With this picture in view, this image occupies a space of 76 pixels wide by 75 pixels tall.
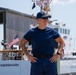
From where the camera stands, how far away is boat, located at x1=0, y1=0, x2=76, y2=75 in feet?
30.7

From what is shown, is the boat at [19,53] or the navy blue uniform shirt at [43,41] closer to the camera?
the navy blue uniform shirt at [43,41]

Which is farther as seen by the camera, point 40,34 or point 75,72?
point 75,72

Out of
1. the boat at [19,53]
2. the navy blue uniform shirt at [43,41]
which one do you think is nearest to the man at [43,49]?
the navy blue uniform shirt at [43,41]

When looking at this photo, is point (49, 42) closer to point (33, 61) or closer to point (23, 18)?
point (33, 61)

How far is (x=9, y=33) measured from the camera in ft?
112

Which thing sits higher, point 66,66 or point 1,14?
point 1,14

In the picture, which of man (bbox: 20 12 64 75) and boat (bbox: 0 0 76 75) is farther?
boat (bbox: 0 0 76 75)

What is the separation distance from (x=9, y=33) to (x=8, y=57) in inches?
904

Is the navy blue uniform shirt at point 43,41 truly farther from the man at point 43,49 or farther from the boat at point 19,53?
the boat at point 19,53

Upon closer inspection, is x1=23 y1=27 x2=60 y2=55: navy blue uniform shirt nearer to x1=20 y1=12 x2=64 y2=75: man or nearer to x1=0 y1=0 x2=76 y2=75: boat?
x1=20 y1=12 x2=64 y2=75: man

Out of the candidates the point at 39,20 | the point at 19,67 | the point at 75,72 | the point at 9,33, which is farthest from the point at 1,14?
the point at 39,20

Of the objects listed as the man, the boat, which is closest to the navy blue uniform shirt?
the man

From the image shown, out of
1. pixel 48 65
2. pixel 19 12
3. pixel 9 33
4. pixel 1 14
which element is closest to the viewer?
pixel 48 65

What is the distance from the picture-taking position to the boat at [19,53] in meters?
9.36
